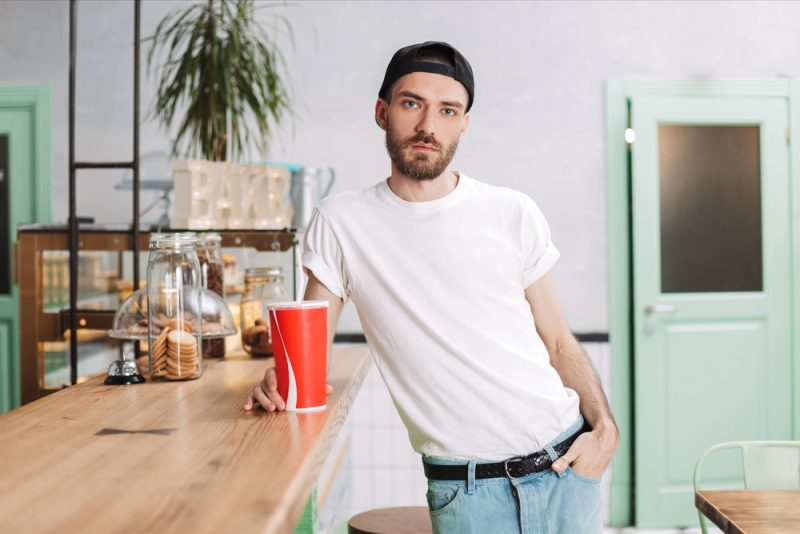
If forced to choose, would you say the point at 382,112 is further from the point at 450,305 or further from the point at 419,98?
the point at 450,305

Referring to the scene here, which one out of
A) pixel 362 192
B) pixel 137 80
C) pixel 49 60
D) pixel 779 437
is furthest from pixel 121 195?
pixel 779 437

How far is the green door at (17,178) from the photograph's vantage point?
403cm

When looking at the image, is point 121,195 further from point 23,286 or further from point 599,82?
point 599,82

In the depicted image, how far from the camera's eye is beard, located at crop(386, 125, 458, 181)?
1.61m

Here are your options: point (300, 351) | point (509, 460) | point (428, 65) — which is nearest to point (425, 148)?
point (428, 65)

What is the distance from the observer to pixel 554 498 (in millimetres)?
1604

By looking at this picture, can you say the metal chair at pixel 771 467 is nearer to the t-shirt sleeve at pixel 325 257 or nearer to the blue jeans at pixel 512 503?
the blue jeans at pixel 512 503

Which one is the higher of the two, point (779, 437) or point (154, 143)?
point (154, 143)

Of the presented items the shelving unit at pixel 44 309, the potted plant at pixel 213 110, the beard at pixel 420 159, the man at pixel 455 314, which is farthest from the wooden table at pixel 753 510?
the shelving unit at pixel 44 309

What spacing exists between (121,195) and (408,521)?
2484mm

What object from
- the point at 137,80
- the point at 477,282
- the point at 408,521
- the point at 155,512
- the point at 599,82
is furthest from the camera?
the point at 599,82

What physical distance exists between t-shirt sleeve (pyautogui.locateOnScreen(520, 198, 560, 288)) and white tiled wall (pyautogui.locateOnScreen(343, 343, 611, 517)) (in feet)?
7.59

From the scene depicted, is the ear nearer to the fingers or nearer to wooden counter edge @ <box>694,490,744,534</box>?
the fingers

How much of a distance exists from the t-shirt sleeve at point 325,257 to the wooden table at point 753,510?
0.85 m
